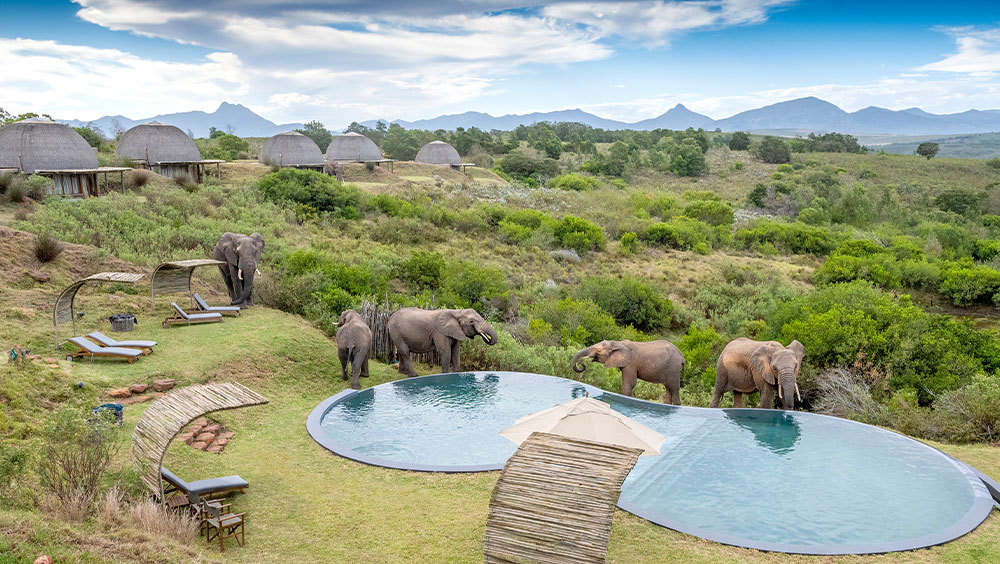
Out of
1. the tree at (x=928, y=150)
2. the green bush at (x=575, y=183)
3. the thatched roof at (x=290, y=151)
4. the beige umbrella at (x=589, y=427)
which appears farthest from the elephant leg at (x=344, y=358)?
the tree at (x=928, y=150)

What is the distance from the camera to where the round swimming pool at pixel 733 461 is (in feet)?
26.7

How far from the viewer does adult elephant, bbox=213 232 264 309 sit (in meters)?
17.3

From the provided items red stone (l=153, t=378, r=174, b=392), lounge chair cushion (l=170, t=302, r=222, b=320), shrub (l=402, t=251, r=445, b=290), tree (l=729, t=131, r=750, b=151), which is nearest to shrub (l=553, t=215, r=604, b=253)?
shrub (l=402, t=251, r=445, b=290)

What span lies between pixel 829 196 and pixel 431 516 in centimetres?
5378

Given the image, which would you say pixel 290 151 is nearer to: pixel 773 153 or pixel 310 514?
pixel 310 514

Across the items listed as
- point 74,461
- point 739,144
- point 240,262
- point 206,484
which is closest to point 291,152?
point 240,262

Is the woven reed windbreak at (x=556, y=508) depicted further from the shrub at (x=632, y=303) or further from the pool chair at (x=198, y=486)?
the shrub at (x=632, y=303)

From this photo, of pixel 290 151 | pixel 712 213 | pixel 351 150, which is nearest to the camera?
pixel 712 213

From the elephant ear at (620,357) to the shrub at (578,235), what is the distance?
2133cm

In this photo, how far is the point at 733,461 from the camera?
1012 cm

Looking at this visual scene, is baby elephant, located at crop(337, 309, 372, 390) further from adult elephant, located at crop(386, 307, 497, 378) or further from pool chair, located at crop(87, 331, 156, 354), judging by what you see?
pool chair, located at crop(87, 331, 156, 354)

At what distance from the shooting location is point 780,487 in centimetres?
926

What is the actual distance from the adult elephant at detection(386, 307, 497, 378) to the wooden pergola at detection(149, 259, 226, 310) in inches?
211

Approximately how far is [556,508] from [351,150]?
46839 millimetres
